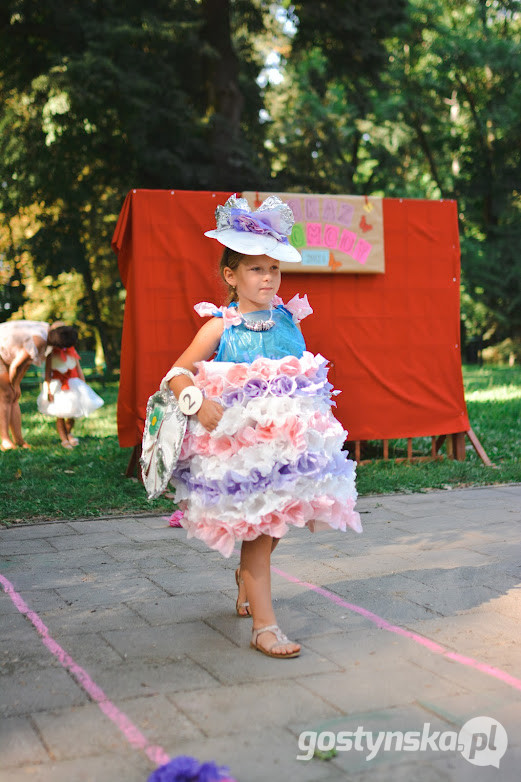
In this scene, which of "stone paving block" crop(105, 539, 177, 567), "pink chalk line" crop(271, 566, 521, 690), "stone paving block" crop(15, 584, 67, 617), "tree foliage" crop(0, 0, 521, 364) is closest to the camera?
"pink chalk line" crop(271, 566, 521, 690)

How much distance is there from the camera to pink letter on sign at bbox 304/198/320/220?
25.5 feet

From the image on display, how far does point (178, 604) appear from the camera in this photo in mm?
4328

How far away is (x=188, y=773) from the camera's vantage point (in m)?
2.41

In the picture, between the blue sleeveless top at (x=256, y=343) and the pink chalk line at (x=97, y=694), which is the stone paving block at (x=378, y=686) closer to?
the pink chalk line at (x=97, y=694)

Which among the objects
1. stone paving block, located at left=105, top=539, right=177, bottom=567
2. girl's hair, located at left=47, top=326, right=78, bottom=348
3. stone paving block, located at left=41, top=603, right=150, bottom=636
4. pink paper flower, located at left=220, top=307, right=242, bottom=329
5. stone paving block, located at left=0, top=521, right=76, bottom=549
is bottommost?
stone paving block, located at left=41, top=603, right=150, bottom=636

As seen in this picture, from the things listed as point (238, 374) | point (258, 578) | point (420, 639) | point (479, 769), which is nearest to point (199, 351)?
point (238, 374)

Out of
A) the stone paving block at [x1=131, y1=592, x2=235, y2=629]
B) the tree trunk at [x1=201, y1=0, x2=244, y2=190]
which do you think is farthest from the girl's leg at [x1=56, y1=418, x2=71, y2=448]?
the tree trunk at [x1=201, y1=0, x2=244, y2=190]

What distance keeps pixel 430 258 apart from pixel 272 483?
5.43 meters

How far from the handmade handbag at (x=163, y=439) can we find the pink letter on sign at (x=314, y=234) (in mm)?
4199

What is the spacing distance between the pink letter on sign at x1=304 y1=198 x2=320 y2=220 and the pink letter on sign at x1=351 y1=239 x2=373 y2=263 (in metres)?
0.51

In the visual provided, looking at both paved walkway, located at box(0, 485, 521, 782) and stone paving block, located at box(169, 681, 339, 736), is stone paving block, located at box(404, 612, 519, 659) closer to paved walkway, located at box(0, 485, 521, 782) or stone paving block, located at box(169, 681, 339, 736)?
paved walkway, located at box(0, 485, 521, 782)

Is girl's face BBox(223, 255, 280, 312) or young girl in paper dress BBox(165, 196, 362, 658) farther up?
girl's face BBox(223, 255, 280, 312)

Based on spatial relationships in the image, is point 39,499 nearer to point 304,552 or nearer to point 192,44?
point 304,552

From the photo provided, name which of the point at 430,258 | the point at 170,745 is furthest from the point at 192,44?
the point at 170,745
